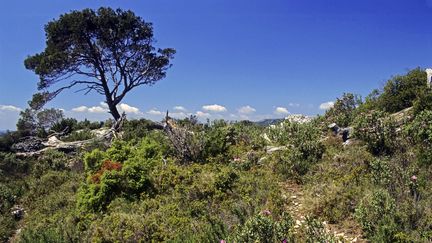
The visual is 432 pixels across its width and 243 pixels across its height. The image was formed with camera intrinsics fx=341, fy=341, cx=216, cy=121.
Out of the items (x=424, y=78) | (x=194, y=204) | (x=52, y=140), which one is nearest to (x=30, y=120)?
(x=52, y=140)

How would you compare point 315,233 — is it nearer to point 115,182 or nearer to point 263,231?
point 263,231

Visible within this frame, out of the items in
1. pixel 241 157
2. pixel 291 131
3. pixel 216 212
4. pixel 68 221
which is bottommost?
pixel 68 221

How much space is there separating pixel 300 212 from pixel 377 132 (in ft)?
15.2

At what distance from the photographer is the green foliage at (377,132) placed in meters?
9.91

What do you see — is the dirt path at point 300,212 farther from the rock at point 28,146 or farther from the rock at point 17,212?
the rock at point 28,146

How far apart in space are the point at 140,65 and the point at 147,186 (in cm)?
2158

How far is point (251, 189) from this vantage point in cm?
850

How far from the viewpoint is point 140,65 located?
2983 cm

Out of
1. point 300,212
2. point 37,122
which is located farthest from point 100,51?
point 300,212

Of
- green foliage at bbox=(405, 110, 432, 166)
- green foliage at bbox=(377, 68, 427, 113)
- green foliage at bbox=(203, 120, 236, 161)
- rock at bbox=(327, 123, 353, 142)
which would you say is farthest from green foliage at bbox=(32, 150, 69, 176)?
green foliage at bbox=(377, 68, 427, 113)

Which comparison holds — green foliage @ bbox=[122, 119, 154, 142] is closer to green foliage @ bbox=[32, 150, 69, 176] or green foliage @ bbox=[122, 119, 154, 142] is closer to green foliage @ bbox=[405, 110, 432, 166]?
green foliage @ bbox=[32, 150, 69, 176]

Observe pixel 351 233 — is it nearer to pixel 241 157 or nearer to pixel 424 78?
pixel 241 157

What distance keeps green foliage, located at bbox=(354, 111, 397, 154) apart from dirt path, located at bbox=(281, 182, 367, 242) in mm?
2865

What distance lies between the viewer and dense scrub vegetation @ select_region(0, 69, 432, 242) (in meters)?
5.97
